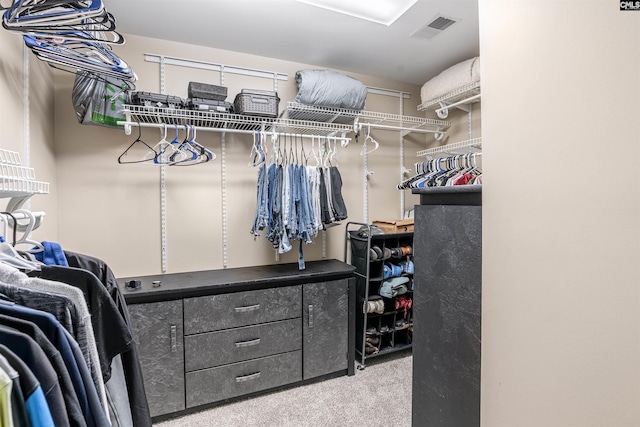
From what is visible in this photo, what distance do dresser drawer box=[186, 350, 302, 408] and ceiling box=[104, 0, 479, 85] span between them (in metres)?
2.37

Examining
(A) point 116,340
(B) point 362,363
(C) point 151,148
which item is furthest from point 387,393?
(C) point 151,148

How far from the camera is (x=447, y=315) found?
43.1 inches

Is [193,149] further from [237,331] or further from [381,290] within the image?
[381,290]

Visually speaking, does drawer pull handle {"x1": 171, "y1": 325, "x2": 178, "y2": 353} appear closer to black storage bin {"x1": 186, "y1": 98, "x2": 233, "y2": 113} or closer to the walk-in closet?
the walk-in closet

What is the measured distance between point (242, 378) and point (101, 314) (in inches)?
59.0

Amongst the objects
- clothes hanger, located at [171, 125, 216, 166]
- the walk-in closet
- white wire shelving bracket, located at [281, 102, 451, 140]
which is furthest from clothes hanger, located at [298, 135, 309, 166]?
clothes hanger, located at [171, 125, 216, 166]

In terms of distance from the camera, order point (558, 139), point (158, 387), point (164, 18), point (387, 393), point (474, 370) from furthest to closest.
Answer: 1. point (387, 393)
2. point (164, 18)
3. point (158, 387)
4. point (474, 370)
5. point (558, 139)

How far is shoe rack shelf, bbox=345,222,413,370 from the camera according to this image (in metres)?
2.63

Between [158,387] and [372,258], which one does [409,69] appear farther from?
[158,387]

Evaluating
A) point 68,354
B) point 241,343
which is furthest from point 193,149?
point 68,354

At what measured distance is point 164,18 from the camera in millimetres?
2078

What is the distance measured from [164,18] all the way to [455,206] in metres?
2.25

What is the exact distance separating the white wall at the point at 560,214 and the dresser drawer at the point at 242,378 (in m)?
1.62

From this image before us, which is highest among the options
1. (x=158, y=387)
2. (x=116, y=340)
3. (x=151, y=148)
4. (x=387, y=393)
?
(x=151, y=148)
